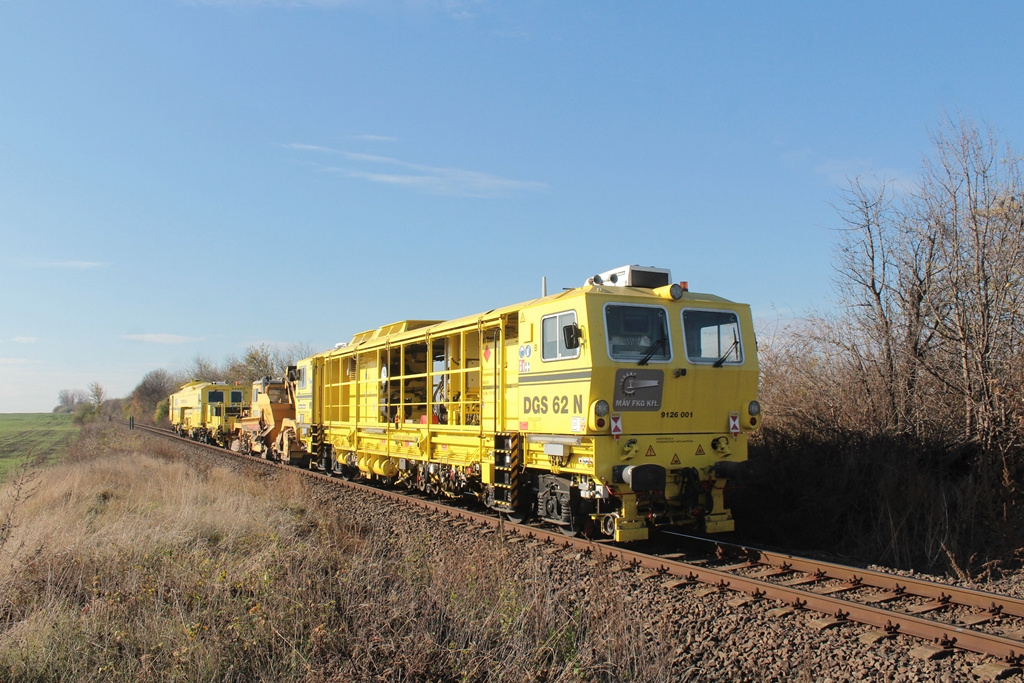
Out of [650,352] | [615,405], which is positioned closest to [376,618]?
[615,405]

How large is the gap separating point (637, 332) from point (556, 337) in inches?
40.4

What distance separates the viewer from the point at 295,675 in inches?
178

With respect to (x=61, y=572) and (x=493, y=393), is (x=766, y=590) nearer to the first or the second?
(x=493, y=393)

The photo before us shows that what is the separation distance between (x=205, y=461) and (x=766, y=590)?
69.3 feet

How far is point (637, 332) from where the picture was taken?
902 centimetres

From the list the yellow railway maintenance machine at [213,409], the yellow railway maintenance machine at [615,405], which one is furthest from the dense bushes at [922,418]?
the yellow railway maintenance machine at [213,409]

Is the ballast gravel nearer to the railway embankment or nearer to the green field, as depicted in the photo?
the railway embankment

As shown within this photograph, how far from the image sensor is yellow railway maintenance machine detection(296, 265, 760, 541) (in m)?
8.60

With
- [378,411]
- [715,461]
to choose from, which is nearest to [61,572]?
[715,461]

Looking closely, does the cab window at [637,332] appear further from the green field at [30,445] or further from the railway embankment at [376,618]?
the green field at [30,445]

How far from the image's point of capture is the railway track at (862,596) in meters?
5.43

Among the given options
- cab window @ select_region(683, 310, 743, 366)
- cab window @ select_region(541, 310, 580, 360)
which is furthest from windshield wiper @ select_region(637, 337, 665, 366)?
cab window @ select_region(541, 310, 580, 360)

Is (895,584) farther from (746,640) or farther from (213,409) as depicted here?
(213,409)

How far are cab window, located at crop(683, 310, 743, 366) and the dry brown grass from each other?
11.1 feet
